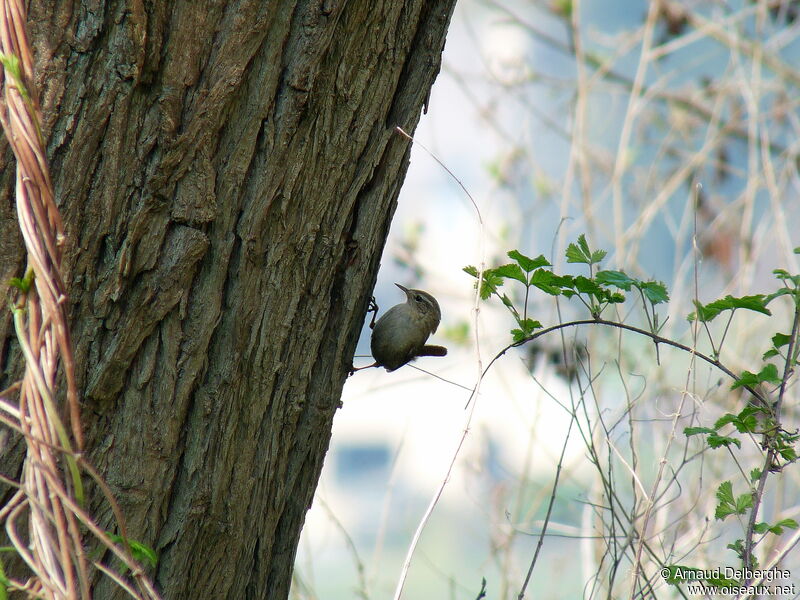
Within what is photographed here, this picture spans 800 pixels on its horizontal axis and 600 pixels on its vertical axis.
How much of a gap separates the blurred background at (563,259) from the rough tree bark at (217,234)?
2.09m

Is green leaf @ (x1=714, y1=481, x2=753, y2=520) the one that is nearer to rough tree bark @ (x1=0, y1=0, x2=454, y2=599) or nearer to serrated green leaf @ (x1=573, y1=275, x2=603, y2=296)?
serrated green leaf @ (x1=573, y1=275, x2=603, y2=296)

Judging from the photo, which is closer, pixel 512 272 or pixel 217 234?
pixel 217 234

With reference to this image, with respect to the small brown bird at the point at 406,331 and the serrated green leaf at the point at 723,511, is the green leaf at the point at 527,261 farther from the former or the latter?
the small brown bird at the point at 406,331

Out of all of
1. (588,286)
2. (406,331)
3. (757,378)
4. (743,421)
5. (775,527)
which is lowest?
(775,527)

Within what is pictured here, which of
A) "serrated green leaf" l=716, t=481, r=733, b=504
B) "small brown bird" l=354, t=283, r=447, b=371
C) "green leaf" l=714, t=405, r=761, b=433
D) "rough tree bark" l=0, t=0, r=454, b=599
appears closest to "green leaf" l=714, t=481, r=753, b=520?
"serrated green leaf" l=716, t=481, r=733, b=504

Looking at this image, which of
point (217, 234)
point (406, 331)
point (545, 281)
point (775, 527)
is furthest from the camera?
point (406, 331)

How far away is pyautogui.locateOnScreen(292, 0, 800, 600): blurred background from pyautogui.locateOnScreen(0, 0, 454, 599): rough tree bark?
209cm

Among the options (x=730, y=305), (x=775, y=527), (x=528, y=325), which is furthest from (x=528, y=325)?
(x=775, y=527)

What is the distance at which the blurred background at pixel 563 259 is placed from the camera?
438 cm

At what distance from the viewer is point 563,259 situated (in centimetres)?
467

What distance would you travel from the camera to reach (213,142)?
1.75 metres

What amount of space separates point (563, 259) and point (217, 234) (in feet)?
10.6

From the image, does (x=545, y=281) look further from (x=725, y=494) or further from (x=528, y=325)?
(x=725, y=494)

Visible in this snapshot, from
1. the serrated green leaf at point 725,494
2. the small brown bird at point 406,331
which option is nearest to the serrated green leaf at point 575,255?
the serrated green leaf at point 725,494
